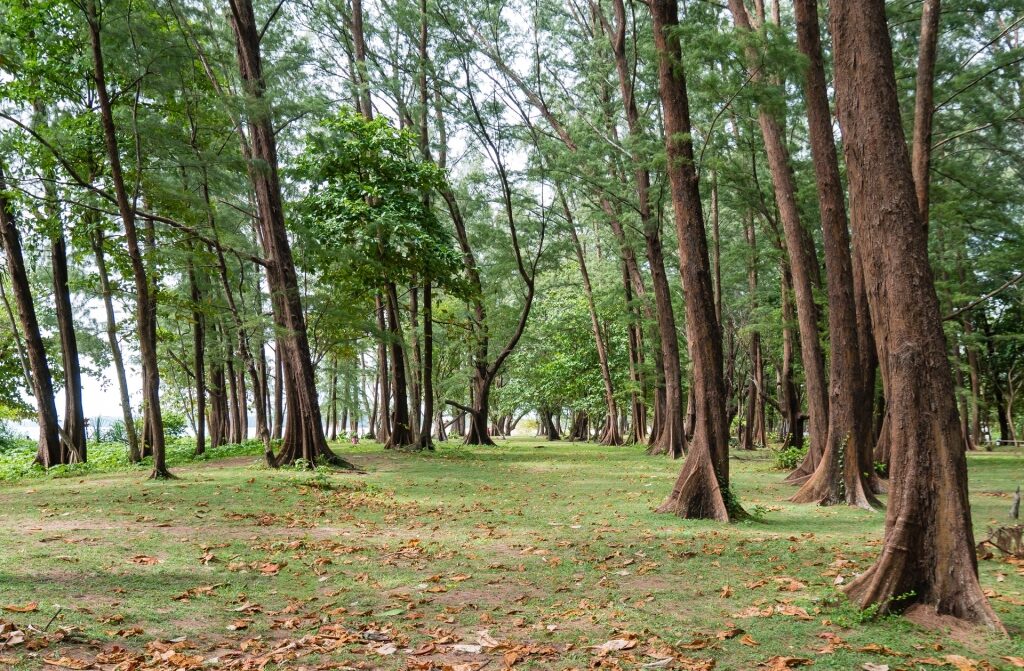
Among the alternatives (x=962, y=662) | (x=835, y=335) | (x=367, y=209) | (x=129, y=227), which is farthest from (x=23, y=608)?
(x=367, y=209)

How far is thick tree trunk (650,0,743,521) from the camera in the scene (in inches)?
313

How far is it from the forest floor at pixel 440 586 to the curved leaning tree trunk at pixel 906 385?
0.27 metres

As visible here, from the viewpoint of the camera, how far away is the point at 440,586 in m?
5.23

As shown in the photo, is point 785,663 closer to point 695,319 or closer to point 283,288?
point 695,319

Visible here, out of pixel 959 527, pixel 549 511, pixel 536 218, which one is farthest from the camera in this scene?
pixel 536 218

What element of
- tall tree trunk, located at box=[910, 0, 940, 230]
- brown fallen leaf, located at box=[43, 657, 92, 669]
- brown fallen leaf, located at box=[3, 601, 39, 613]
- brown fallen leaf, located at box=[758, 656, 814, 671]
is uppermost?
tall tree trunk, located at box=[910, 0, 940, 230]

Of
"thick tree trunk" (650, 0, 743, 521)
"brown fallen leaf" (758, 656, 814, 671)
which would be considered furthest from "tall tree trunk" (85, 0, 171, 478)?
"brown fallen leaf" (758, 656, 814, 671)

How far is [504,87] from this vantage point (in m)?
17.9

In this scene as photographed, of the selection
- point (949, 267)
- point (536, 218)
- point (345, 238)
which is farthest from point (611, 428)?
point (345, 238)

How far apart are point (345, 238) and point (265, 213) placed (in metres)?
2.75

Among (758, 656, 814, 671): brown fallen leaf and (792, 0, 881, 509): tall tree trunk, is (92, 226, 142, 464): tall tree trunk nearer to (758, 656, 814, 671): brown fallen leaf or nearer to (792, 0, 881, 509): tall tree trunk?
(792, 0, 881, 509): tall tree trunk

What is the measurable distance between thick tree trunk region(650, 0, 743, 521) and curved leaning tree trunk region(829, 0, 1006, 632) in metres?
3.43

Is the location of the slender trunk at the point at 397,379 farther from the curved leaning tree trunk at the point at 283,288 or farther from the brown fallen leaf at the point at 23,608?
the brown fallen leaf at the point at 23,608

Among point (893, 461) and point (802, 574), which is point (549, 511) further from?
point (893, 461)
